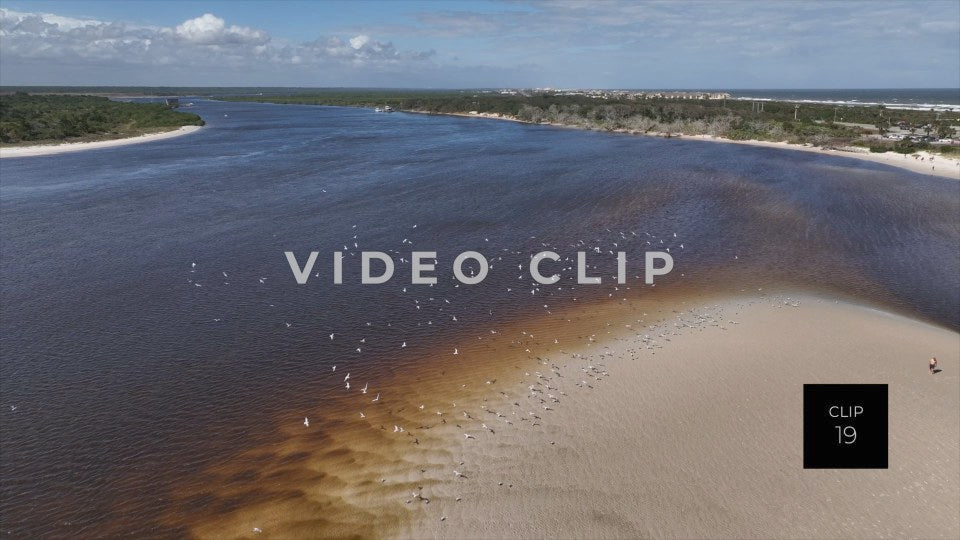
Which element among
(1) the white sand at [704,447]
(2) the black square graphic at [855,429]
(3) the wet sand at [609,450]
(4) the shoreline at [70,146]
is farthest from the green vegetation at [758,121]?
(4) the shoreline at [70,146]

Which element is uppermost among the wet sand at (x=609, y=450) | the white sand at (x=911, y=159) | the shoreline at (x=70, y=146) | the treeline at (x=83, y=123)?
the treeline at (x=83, y=123)

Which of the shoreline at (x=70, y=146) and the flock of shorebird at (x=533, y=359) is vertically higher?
the shoreline at (x=70, y=146)

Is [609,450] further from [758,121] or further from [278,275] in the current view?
[758,121]

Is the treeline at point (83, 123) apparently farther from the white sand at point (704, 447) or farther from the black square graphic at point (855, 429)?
the black square graphic at point (855, 429)

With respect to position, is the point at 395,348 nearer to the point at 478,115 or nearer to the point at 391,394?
the point at 391,394

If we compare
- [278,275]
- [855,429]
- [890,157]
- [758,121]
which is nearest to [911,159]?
[890,157]

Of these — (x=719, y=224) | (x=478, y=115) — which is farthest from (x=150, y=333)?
(x=478, y=115)
